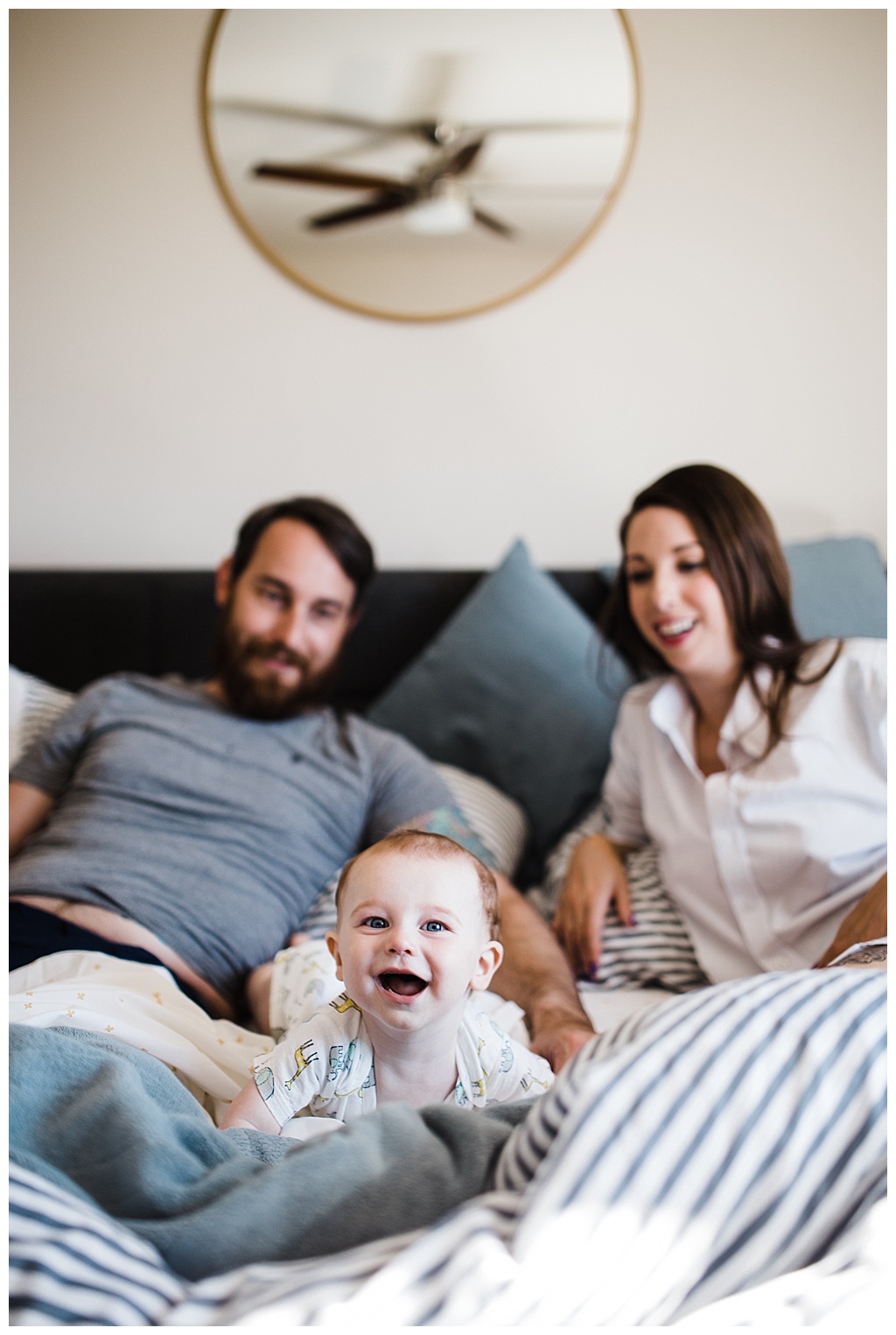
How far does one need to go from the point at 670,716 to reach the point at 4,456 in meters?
1.09

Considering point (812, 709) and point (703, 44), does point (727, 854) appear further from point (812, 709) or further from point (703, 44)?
point (703, 44)

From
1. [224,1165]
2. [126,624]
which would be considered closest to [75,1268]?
[224,1165]

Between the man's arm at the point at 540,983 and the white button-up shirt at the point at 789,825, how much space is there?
0.83 feet

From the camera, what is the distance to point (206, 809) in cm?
155

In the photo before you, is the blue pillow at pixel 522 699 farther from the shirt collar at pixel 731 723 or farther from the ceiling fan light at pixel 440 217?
the ceiling fan light at pixel 440 217

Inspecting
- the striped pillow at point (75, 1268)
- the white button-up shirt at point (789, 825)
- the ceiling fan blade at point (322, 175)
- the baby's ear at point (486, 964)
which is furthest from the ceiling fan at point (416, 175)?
the striped pillow at point (75, 1268)

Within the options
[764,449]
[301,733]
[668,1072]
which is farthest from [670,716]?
[764,449]

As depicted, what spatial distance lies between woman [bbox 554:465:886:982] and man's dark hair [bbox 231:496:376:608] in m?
0.51

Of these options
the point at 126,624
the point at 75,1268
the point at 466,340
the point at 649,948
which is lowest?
the point at 649,948

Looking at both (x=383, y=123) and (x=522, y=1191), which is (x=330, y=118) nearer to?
(x=383, y=123)

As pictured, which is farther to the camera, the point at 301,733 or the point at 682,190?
the point at 682,190

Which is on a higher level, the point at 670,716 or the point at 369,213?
the point at 369,213

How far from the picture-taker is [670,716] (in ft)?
5.11

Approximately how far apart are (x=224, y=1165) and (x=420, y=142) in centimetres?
217
